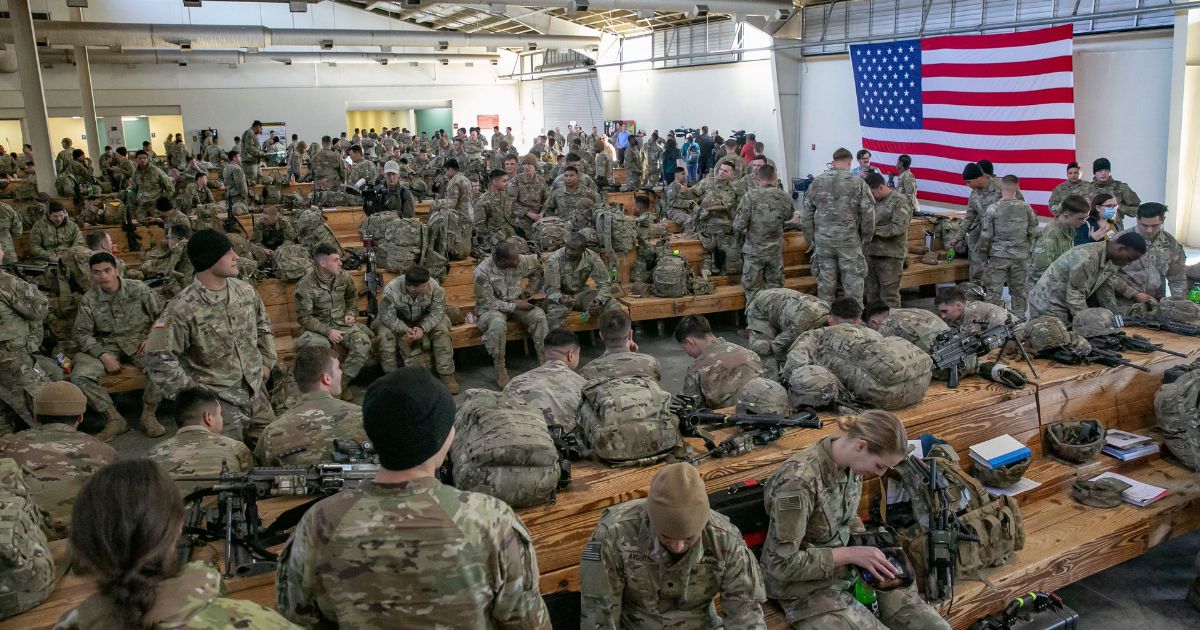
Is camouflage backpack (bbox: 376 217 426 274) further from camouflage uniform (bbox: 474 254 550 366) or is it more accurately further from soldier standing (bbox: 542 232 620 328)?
soldier standing (bbox: 542 232 620 328)

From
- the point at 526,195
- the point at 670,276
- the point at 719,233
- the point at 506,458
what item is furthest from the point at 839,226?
the point at 506,458

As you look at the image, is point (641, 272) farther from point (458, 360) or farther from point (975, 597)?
point (975, 597)

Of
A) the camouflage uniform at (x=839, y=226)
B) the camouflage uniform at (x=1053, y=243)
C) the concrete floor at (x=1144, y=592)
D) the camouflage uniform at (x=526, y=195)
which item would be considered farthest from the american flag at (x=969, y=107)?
the concrete floor at (x=1144, y=592)

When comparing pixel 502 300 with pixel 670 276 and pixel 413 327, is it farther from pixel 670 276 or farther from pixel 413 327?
pixel 670 276

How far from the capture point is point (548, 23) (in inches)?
953

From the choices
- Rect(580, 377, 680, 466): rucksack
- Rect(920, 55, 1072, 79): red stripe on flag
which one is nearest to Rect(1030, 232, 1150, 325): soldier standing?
Rect(580, 377, 680, 466): rucksack

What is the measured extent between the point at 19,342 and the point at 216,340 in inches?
102

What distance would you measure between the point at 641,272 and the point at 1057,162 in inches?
276

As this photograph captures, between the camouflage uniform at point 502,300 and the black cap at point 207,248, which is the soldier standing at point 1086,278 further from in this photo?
the black cap at point 207,248

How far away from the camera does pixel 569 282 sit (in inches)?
308

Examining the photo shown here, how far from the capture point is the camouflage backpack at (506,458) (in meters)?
3.19

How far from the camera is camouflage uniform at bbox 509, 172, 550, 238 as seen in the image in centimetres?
1043

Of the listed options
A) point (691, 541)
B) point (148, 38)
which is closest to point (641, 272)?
point (691, 541)

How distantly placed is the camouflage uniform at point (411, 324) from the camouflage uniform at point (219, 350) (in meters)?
2.08
